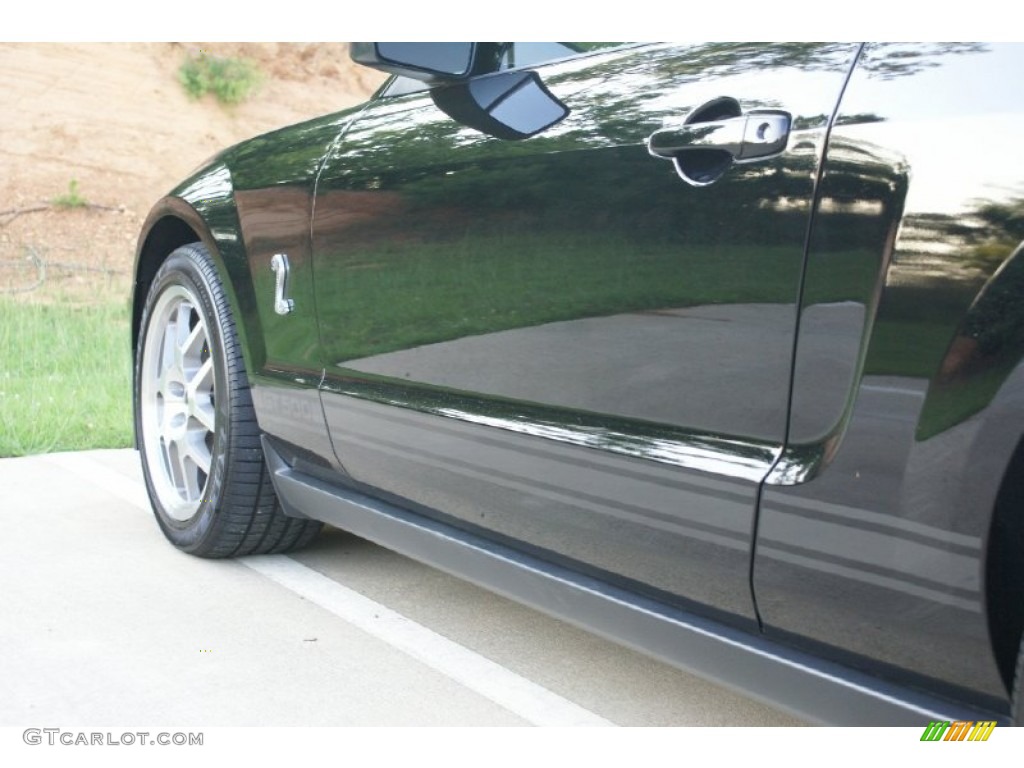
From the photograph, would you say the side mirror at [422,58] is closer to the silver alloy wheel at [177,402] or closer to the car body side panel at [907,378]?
the car body side panel at [907,378]

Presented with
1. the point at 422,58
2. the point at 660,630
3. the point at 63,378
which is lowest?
the point at 63,378

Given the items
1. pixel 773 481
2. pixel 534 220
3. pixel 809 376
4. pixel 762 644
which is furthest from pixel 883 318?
pixel 534 220

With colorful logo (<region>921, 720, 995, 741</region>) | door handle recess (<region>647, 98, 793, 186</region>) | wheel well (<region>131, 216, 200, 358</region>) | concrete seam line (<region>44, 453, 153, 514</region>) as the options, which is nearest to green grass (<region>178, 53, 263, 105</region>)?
concrete seam line (<region>44, 453, 153, 514</region>)

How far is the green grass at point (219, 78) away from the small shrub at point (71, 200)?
255 centimetres

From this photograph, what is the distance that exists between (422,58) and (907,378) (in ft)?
3.72

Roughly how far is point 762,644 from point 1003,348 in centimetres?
57

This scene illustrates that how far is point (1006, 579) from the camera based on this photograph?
1369 millimetres

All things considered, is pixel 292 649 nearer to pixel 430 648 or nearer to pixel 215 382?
pixel 430 648

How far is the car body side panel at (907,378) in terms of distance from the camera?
1.32 m

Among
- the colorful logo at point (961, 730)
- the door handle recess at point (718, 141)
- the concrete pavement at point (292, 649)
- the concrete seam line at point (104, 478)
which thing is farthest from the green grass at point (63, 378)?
the colorful logo at point (961, 730)

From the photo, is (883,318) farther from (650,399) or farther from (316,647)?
(316,647)

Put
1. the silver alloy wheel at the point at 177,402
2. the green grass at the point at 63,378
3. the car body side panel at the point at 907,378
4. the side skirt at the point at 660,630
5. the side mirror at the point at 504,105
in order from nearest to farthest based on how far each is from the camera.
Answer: the car body side panel at the point at 907,378 → the side skirt at the point at 660,630 → the side mirror at the point at 504,105 → the silver alloy wheel at the point at 177,402 → the green grass at the point at 63,378

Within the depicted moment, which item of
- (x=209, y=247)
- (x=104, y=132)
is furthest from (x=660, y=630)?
(x=104, y=132)

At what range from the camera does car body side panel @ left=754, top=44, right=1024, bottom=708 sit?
132cm
